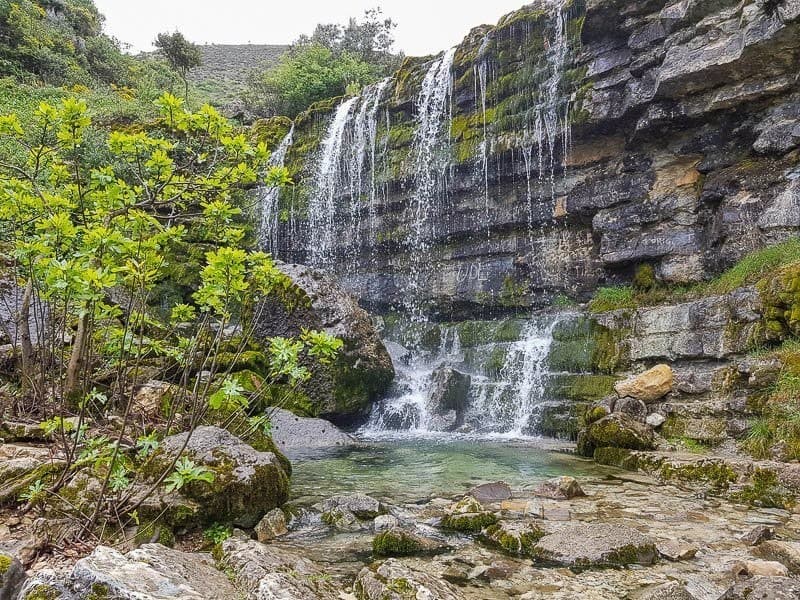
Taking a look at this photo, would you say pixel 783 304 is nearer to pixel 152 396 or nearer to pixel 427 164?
pixel 152 396

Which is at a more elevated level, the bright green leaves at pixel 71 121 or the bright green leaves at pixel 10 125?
the bright green leaves at pixel 10 125

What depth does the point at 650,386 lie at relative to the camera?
9.51 m

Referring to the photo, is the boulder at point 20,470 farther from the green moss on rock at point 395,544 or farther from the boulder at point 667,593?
the boulder at point 667,593

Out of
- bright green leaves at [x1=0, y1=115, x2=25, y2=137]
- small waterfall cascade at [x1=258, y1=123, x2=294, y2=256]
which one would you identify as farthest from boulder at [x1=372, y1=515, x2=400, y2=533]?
small waterfall cascade at [x1=258, y1=123, x2=294, y2=256]

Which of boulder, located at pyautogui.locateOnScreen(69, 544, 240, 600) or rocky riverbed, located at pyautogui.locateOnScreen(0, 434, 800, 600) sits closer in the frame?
boulder, located at pyautogui.locateOnScreen(69, 544, 240, 600)

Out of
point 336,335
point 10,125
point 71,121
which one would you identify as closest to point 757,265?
point 336,335

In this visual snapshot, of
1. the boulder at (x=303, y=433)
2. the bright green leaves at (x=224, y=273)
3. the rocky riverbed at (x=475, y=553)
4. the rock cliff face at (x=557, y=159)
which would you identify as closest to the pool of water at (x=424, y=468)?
the rocky riverbed at (x=475, y=553)

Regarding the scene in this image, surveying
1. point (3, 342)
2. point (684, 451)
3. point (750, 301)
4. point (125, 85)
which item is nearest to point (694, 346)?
point (750, 301)

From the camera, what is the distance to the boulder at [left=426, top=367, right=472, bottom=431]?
12.9 m

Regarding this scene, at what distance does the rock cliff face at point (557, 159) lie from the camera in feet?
42.6

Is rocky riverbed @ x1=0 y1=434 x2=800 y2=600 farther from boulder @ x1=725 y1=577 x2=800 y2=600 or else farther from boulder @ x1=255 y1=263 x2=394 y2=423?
boulder @ x1=255 y1=263 x2=394 y2=423

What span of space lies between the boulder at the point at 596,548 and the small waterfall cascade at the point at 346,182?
1701 cm

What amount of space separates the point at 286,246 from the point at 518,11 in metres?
12.1

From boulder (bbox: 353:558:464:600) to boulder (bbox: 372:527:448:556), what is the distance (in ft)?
2.83
